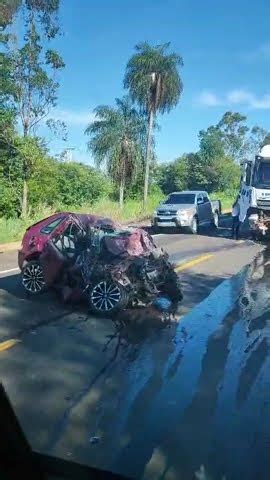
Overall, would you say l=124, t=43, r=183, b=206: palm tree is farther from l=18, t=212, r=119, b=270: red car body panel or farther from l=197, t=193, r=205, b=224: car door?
l=18, t=212, r=119, b=270: red car body panel

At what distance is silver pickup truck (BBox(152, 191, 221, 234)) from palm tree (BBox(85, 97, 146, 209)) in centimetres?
973

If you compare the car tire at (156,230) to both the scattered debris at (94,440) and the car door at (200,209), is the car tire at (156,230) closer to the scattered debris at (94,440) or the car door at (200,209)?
the car door at (200,209)

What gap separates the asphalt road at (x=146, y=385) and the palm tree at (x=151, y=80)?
27.4 m

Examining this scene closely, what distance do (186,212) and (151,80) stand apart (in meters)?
14.4

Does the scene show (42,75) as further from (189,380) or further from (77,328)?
(189,380)

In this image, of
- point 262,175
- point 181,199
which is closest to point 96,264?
point 262,175

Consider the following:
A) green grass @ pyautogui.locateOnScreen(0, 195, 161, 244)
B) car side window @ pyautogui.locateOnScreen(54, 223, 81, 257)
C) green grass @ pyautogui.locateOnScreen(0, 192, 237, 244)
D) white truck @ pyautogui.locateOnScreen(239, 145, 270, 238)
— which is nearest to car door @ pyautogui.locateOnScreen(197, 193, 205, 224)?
white truck @ pyautogui.locateOnScreen(239, 145, 270, 238)

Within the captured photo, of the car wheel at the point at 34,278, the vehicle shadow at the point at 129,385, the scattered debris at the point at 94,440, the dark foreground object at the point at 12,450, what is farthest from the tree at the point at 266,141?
the dark foreground object at the point at 12,450

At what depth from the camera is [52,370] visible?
20.0 ft

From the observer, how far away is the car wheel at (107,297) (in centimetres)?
884

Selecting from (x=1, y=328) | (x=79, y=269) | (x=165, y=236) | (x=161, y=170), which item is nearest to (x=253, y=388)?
(x=1, y=328)

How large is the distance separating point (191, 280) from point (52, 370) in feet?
21.5

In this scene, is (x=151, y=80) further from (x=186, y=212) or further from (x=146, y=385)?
(x=146, y=385)

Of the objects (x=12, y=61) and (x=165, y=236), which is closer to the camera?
(x=165, y=236)
